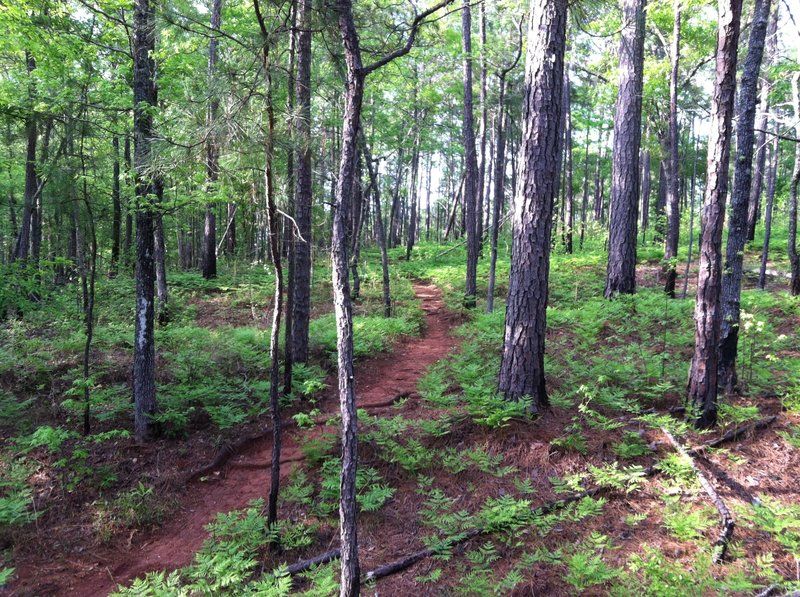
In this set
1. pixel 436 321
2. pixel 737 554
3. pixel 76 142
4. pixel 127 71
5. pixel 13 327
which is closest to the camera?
pixel 737 554

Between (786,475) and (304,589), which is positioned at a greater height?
(786,475)

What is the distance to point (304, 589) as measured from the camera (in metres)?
3.99

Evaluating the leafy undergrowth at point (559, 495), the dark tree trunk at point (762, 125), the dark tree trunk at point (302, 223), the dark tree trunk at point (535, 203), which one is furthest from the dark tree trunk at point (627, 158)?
the dark tree trunk at point (302, 223)

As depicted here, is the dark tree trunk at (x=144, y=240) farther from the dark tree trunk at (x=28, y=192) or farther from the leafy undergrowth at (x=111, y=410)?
the dark tree trunk at (x=28, y=192)

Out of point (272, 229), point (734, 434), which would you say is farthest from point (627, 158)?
point (272, 229)

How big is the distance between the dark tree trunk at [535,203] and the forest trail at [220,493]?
2780mm

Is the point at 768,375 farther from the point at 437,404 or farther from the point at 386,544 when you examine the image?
the point at 386,544

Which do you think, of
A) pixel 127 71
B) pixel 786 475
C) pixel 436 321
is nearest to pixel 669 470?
pixel 786 475

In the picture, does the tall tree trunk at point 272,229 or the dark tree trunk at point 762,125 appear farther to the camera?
the dark tree trunk at point 762,125

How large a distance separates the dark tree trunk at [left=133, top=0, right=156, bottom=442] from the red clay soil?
63.5 inches

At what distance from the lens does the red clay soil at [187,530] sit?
15.4 ft

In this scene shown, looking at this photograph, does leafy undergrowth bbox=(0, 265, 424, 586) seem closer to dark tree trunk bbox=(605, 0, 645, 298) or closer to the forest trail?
the forest trail

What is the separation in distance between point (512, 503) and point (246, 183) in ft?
13.8

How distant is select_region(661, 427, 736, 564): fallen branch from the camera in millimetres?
3391
